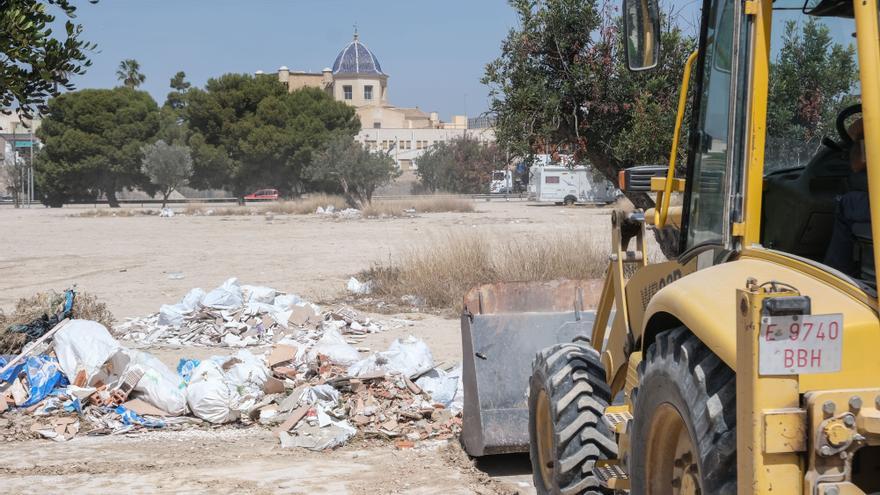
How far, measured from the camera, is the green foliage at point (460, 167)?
7762 centimetres

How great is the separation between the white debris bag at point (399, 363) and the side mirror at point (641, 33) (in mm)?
5213

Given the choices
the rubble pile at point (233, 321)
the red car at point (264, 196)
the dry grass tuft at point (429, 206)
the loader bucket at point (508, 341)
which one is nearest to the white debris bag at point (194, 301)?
the rubble pile at point (233, 321)

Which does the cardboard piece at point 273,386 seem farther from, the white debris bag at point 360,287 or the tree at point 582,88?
the white debris bag at point 360,287

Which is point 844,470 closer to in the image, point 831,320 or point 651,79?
point 831,320

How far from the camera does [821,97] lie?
11.8 ft

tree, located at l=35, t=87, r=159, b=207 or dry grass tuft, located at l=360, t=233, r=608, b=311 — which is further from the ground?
tree, located at l=35, t=87, r=159, b=207

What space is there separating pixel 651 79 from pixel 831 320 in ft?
31.5

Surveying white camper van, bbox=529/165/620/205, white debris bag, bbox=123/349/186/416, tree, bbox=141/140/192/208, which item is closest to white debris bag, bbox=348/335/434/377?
white debris bag, bbox=123/349/186/416

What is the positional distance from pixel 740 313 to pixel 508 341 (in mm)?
4520

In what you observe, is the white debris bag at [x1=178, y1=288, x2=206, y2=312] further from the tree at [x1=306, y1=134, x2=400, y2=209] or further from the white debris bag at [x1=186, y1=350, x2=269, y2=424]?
the tree at [x1=306, y1=134, x2=400, y2=209]

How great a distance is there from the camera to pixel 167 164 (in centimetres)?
6322

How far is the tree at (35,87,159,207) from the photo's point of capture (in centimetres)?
6631

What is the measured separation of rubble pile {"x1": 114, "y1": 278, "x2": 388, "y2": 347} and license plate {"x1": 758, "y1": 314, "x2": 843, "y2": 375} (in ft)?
30.4

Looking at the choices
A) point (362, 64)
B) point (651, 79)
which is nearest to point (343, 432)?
point (651, 79)
